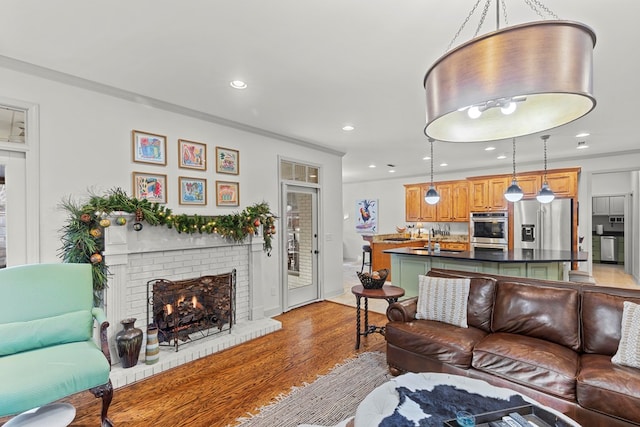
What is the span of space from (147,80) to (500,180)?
6.66 meters

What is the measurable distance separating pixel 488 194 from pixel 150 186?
6.52 meters

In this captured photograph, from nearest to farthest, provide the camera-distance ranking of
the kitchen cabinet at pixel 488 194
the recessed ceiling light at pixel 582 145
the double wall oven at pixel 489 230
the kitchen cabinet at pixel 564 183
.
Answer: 1. the recessed ceiling light at pixel 582 145
2. the kitchen cabinet at pixel 564 183
3. the double wall oven at pixel 489 230
4. the kitchen cabinet at pixel 488 194

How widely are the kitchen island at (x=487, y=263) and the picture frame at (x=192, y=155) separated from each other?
3.00 metres

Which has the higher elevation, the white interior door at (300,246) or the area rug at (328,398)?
the white interior door at (300,246)

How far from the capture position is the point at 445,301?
2.83 m

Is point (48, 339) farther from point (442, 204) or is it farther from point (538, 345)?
point (442, 204)

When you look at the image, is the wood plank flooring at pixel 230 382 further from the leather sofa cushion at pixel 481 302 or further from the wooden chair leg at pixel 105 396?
the leather sofa cushion at pixel 481 302

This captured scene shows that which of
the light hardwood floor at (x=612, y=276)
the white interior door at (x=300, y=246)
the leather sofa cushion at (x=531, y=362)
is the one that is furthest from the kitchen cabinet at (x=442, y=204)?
the leather sofa cushion at (x=531, y=362)

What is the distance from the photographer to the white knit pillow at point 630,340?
76.9 inches

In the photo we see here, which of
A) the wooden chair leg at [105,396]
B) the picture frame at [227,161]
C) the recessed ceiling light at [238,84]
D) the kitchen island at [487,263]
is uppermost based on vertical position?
the recessed ceiling light at [238,84]

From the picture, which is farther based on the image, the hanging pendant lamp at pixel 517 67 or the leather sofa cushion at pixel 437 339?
the leather sofa cushion at pixel 437 339

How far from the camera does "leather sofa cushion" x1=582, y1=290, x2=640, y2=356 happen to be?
2195 mm

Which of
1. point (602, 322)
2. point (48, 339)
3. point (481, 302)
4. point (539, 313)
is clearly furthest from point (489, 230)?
point (48, 339)

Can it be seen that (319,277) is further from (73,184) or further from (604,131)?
(604,131)
